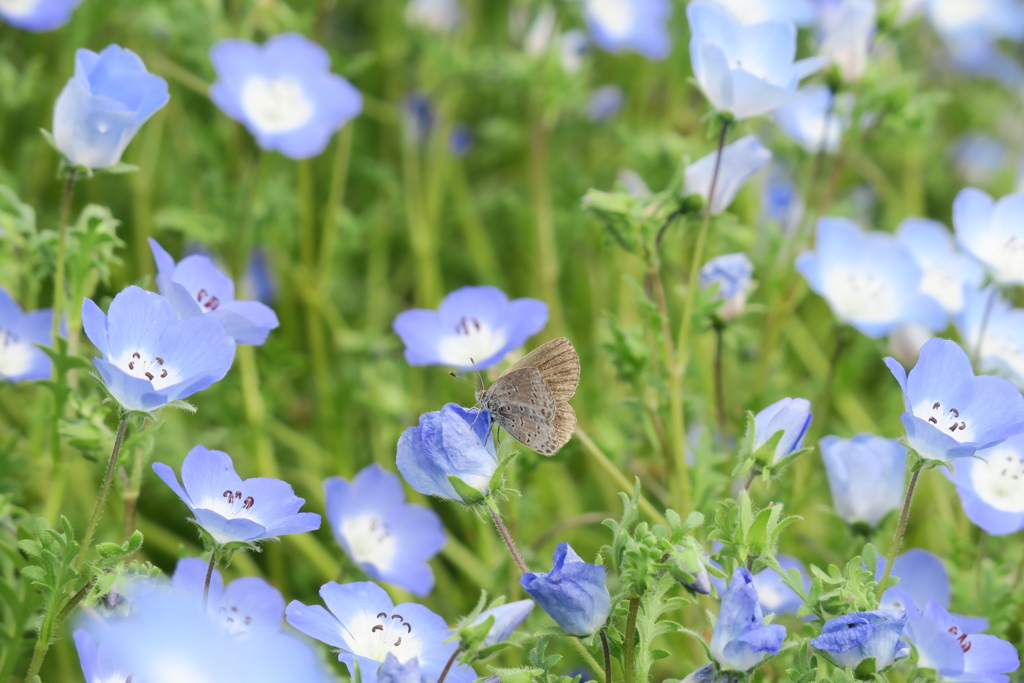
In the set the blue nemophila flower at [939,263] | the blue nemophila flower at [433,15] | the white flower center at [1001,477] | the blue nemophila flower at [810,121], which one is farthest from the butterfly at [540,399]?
the blue nemophila flower at [433,15]

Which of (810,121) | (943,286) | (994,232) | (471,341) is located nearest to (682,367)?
(471,341)

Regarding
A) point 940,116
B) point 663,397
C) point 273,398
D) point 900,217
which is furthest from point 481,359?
point 940,116

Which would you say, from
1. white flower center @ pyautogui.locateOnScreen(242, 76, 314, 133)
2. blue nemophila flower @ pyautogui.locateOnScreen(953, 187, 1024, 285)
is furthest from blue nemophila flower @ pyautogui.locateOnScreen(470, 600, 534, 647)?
white flower center @ pyautogui.locateOnScreen(242, 76, 314, 133)

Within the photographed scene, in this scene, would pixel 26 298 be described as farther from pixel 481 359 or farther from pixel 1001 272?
pixel 1001 272

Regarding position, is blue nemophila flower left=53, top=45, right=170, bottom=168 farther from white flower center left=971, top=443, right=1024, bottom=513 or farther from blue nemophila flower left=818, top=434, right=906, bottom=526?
white flower center left=971, top=443, right=1024, bottom=513

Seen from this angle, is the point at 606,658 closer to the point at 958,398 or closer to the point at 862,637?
the point at 862,637

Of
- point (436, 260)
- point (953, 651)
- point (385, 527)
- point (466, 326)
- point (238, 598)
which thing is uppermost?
point (953, 651)

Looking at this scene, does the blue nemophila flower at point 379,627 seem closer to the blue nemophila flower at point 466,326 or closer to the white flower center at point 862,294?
the blue nemophila flower at point 466,326
